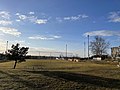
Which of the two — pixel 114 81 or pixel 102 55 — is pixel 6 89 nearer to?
pixel 114 81

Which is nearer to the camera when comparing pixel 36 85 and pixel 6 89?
pixel 6 89

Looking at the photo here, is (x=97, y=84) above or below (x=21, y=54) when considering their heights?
below

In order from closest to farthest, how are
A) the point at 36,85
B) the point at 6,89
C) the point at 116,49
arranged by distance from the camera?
the point at 6,89 → the point at 36,85 → the point at 116,49

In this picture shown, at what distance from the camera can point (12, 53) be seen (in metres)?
43.2

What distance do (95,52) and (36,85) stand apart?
108 meters

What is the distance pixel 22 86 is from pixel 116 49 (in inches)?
6012


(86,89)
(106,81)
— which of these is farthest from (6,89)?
(106,81)

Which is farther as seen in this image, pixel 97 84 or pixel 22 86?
pixel 97 84

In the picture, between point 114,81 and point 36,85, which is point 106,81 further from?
point 36,85

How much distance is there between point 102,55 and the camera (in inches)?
5039

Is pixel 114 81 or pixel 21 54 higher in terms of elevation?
pixel 21 54

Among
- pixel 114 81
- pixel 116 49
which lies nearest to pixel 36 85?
pixel 114 81

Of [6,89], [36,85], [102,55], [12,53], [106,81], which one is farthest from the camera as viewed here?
[102,55]

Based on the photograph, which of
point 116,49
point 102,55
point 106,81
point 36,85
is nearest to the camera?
point 36,85
